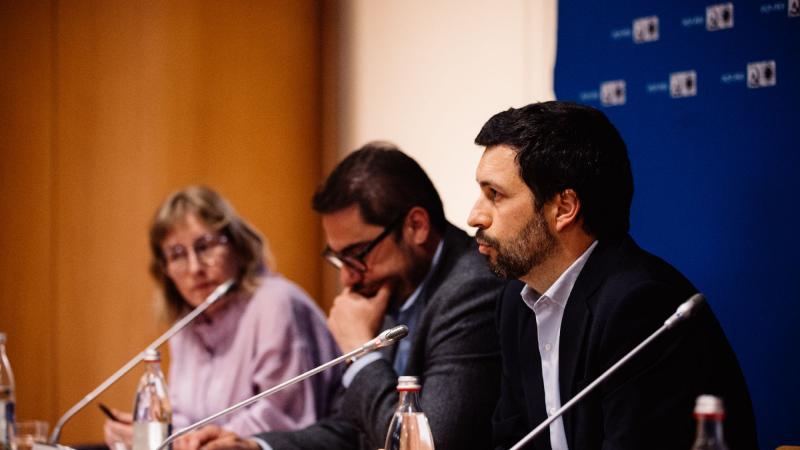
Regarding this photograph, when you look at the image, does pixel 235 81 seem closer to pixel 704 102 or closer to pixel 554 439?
pixel 704 102

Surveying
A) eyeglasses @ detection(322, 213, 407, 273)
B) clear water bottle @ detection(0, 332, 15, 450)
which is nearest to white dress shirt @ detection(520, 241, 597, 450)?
eyeglasses @ detection(322, 213, 407, 273)

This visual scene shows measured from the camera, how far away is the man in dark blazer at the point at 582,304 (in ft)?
5.73

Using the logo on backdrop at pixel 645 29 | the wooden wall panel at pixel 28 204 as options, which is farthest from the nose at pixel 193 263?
the logo on backdrop at pixel 645 29

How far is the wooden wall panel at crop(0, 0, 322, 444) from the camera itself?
3678mm

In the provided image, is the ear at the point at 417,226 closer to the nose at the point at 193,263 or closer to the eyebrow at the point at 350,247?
the eyebrow at the point at 350,247

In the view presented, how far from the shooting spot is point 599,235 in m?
2.00

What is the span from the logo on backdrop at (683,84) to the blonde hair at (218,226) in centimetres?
149

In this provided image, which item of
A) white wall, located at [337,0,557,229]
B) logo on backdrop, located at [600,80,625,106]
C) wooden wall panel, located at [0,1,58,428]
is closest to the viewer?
logo on backdrop, located at [600,80,625,106]

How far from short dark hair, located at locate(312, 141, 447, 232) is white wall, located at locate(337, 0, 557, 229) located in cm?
65

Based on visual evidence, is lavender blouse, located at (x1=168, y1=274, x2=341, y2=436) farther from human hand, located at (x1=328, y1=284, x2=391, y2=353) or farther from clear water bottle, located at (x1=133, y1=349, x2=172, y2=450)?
clear water bottle, located at (x1=133, y1=349, x2=172, y2=450)

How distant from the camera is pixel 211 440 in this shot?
7.99ft

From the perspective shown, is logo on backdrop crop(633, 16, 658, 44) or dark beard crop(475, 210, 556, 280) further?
logo on backdrop crop(633, 16, 658, 44)

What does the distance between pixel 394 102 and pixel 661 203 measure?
1.37 metres

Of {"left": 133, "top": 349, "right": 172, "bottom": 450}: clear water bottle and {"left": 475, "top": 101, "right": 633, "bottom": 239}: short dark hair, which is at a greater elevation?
{"left": 475, "top": 101, "right": 633, "bottom": 239}: short dark hair
